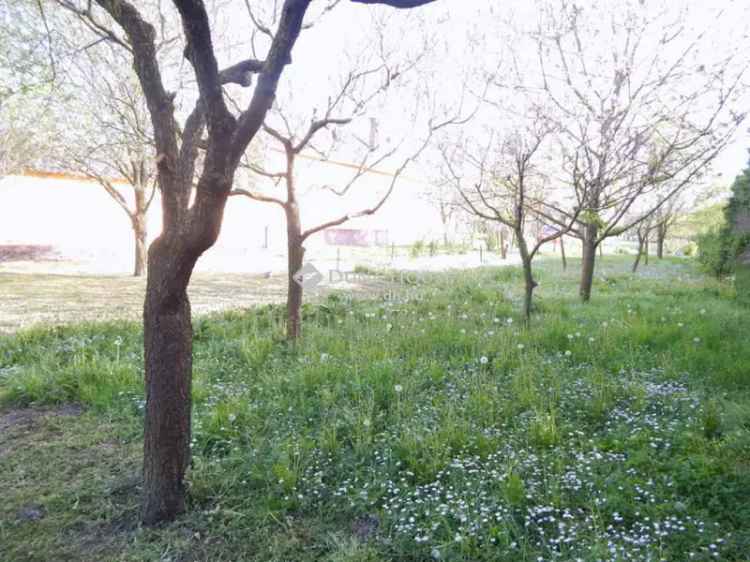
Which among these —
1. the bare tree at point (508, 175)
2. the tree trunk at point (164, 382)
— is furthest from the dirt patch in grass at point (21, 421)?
the bare tree at point (508, 175)

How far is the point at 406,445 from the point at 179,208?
6.51 ft

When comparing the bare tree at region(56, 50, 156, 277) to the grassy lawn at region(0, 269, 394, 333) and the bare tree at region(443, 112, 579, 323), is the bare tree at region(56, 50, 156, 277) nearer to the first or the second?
the grassy lawn at region(0, 269, 394, 333)

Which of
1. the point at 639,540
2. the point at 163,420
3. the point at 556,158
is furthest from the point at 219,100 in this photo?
the point at 556,158

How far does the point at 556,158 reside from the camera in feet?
26.0

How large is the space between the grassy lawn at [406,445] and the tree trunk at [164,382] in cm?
16

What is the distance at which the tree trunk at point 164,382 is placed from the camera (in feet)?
8.05

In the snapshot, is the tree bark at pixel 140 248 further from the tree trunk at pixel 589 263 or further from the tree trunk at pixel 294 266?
the tree trunk at pixel 589 263

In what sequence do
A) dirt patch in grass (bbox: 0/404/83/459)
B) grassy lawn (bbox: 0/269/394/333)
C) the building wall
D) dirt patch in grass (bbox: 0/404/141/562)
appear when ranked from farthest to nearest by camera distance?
the building wall, grassy lawn (bbox: 0/269/394/333), dirt patch in grass (bbox: 0/404/83/459), dirt patch in grass (bbox: 0/404/141/562)

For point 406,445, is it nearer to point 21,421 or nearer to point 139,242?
point 21,421

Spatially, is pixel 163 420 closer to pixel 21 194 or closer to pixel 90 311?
pixel 90 311

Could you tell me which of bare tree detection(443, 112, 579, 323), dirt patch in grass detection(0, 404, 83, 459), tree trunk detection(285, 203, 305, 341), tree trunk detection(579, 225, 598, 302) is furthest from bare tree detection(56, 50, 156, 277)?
Answer: tree trunk detection(579, 225, 598, 302)

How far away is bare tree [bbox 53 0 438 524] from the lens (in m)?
2.20

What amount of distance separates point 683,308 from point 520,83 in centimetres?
411

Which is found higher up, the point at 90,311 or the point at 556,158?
the point at 556,158
